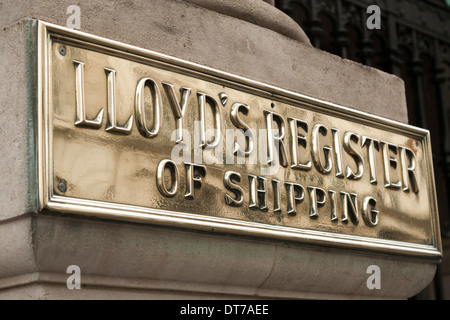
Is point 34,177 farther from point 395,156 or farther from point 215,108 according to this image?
point 395,156

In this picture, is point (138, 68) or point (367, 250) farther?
point (367, 250)

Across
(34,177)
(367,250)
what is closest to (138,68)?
(34,177)

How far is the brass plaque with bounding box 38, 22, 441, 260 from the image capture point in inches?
75.5

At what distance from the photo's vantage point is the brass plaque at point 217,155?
1.92 metres

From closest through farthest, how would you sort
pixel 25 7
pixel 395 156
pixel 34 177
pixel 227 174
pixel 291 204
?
1. pixel 34 177
2. pixel 25 7
3. pixel 227 174
4. pixel 291 204
5. pixel 395 156

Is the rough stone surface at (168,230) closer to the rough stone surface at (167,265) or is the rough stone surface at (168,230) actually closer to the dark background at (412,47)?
the rough stone surface at (167,265)

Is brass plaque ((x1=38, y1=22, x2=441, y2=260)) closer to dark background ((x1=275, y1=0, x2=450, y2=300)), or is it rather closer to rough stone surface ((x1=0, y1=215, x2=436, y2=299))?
rough stone surface ((x1=0, y1=215, x2=436, y2=299))

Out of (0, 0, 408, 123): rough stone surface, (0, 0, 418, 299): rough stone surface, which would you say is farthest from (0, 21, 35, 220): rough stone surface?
(0, 0, 408, 123): rough stone surface

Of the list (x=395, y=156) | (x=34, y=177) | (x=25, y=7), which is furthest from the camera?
(x=395, y=156)

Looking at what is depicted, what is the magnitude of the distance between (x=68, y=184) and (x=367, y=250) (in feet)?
3.73

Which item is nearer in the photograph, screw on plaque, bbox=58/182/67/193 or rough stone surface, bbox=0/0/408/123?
screw on plaque, bbox=58/182/67/193

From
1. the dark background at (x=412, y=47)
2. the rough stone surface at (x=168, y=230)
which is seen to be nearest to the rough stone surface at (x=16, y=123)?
the rough stone surface at (x=168, y=230)

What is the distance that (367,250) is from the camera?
2580 mm

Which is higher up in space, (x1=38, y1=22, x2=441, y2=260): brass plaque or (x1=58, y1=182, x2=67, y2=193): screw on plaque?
(x1=38, y1=22, x2=441, y2=260): brass plaque
